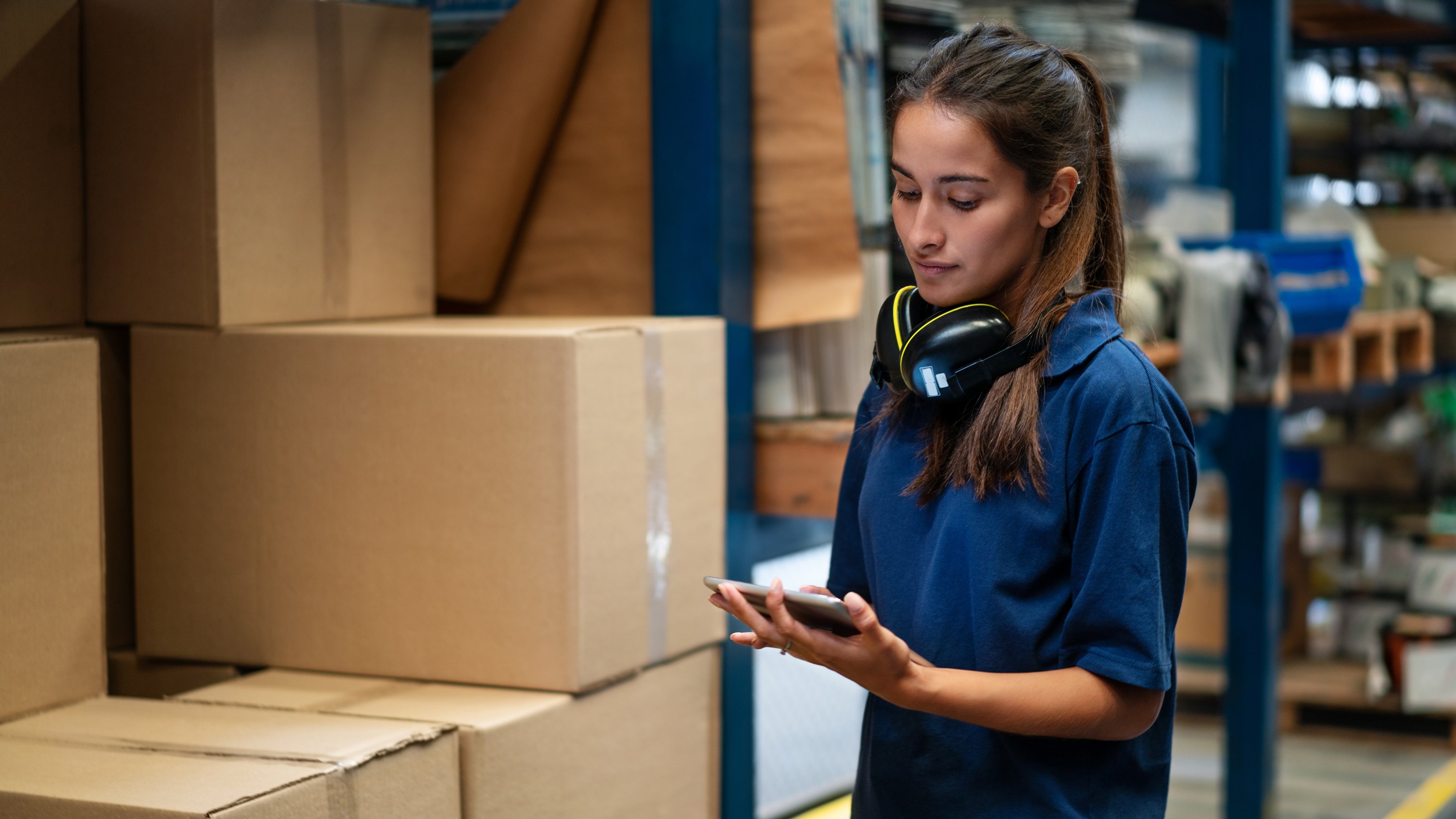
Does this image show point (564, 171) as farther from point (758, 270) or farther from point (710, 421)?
point (710, 421)

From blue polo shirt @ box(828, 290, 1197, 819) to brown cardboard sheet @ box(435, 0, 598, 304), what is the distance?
4.28 feet

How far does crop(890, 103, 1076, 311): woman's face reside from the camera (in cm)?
143

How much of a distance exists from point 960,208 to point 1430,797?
13.9 ft

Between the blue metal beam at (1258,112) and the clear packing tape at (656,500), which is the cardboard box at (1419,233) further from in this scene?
the clear packing tape at (656,500)

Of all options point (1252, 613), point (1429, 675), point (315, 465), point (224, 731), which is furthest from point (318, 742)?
point (1429, 675)

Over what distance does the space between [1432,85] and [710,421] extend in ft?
14.3

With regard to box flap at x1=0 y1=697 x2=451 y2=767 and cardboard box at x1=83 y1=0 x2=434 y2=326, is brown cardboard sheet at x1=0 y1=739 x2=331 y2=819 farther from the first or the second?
cardboard box at x1=83 y1=0 x2=434 y2=326

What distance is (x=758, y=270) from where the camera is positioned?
2.60 metres

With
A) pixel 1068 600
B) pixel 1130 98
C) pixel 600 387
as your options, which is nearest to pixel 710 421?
pixel 600 387

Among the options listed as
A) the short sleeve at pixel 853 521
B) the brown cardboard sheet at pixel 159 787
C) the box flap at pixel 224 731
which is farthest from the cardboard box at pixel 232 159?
the short sleeve at pixel 853 521

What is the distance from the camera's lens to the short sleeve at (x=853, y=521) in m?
1.69

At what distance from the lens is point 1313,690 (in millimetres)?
5430

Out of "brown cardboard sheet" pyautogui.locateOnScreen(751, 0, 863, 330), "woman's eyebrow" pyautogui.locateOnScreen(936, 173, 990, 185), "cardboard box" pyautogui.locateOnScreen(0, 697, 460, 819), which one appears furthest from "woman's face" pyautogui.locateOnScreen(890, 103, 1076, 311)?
"brown cardboard sheet" pyautogui.locateOnScreen(751, 0, 863, 330)

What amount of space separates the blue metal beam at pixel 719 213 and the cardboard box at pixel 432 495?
0.42 feet
